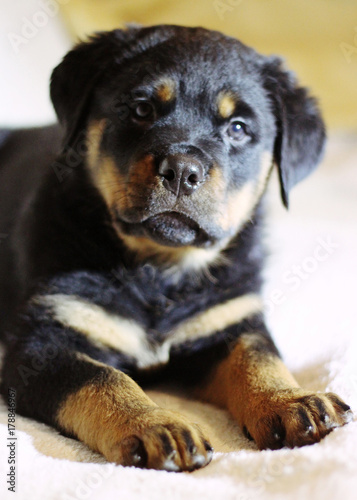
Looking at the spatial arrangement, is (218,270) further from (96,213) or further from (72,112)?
(72,112)

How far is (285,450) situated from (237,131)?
1138 millimetres

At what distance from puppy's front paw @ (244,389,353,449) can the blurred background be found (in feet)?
9.84

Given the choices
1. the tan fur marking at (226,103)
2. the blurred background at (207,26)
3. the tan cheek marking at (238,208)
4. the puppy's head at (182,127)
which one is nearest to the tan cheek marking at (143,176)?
the puppy's head at (182,127)

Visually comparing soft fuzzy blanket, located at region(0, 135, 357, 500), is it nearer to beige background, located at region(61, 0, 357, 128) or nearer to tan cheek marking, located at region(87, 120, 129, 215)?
tan cheek marking, located at region(87, 120, 129, 215)

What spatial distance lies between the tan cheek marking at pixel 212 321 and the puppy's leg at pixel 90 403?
0.30 metres

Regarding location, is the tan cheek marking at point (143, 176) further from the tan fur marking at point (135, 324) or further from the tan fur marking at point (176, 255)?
the tan fur marking at point (135, 324)

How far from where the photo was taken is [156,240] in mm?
1899

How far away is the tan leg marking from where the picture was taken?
4.51 feet

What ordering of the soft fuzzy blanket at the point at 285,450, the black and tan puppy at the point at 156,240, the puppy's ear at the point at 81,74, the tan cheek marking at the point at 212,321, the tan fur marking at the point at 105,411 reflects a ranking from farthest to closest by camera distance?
the puppy's ear at the point at 81,74, the tan cheek marking at the point at 212,321, the black and tan puppy at the point at 156,240, the tan fur marking at the point at 105,411, the soft fuzzy blanket at the point at 285,450

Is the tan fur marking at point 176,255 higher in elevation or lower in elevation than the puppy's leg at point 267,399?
higher

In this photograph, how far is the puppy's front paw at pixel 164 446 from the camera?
1365 mm

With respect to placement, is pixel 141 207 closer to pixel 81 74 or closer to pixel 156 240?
pixel 156 240

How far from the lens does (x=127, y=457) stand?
4.62 feet

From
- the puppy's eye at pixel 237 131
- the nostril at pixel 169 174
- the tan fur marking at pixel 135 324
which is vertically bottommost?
the tan fur marking at pixel 135 324
